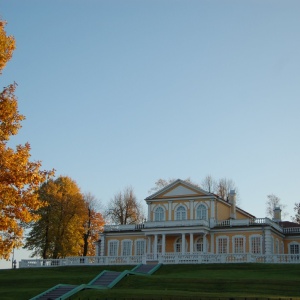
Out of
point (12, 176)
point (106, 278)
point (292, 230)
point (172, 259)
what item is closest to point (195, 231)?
point (172, 259)

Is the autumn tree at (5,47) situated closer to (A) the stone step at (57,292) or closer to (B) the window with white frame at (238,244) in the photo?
(A) the stone step at (57,292)

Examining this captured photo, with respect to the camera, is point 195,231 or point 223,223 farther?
point 223,223

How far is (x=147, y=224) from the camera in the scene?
5675 cm

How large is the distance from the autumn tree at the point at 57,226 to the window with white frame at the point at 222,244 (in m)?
18.0

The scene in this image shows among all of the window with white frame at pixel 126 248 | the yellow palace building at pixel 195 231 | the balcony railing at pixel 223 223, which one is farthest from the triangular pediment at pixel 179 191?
the window with white frame at pixel 126 248

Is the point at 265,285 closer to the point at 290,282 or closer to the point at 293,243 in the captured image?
the point at 290,282

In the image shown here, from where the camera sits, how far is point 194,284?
32.4m

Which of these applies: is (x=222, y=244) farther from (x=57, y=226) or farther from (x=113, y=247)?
(x=57, y=226)

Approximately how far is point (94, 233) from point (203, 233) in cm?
1766

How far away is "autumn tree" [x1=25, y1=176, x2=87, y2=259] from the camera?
62.8m

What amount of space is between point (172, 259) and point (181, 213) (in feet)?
37.1

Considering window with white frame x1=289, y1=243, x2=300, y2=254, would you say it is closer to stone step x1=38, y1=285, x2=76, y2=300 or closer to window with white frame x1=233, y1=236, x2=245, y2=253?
window with white frame x1=233, y1=236, x2=245, y2=253

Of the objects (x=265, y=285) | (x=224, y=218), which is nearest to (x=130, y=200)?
(x=224, y=218)

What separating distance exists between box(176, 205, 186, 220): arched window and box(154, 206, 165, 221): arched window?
5.75 ft
